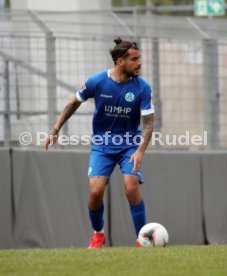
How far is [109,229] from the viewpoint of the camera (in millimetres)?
14953

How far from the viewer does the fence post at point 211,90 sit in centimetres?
1520

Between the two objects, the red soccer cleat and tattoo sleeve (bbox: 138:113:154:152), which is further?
the red soccer cleat

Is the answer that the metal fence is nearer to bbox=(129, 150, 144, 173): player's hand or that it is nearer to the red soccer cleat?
the red soccer cleat

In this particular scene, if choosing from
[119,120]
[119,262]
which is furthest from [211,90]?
[119,262]

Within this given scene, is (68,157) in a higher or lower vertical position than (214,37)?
lower

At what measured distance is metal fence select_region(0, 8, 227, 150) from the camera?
46.1ft

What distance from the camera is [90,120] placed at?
14516mm

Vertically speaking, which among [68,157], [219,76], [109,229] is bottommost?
[109,229]

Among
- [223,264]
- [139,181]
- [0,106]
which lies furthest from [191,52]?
[223,264]

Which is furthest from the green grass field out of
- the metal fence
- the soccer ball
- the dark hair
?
the metal fence

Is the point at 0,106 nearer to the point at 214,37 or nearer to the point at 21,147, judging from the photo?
the point at 21,147

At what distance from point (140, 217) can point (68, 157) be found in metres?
3.29

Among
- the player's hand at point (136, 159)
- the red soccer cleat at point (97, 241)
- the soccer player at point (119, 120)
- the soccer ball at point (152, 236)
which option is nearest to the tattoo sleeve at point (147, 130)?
the soccer player at point (119, 120)

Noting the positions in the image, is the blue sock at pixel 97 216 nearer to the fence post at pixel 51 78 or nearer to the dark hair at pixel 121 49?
the dark hair at pixel 121 49
